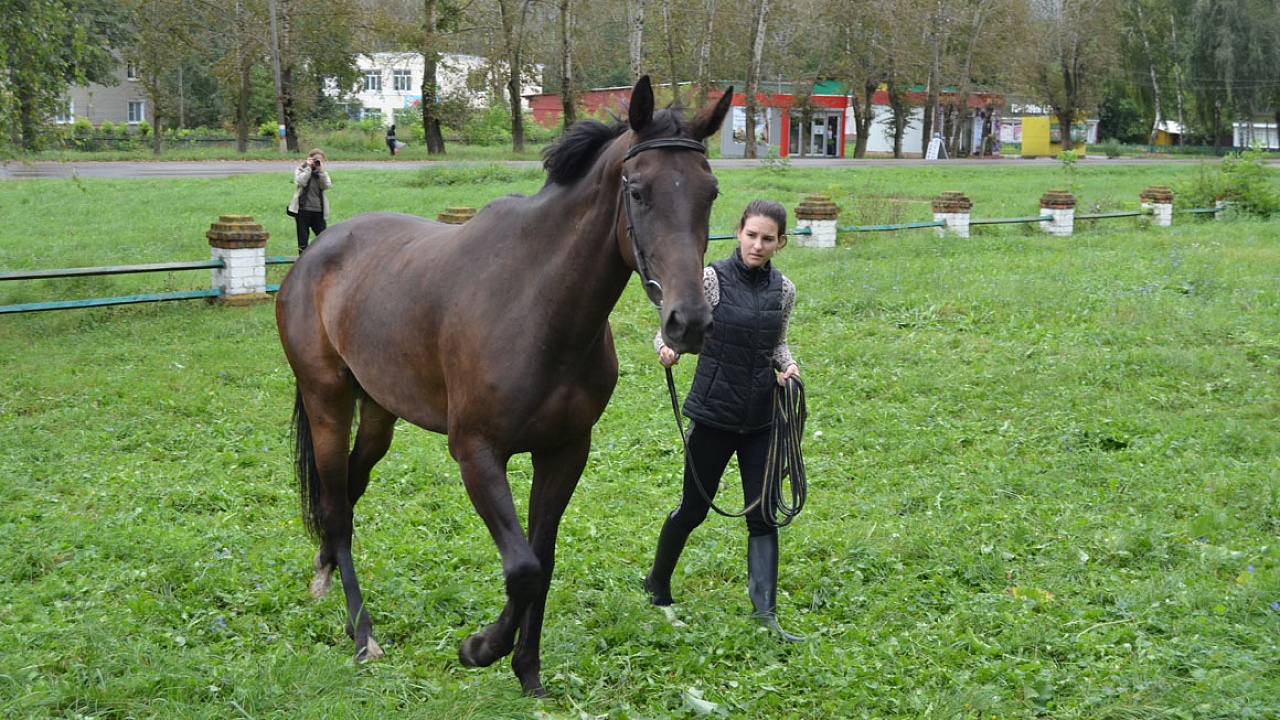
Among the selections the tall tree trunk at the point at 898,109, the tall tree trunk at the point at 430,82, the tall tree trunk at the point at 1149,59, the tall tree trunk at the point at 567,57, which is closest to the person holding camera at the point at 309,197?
the tall tree trunk at the point at 567,57

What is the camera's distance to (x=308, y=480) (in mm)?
5391

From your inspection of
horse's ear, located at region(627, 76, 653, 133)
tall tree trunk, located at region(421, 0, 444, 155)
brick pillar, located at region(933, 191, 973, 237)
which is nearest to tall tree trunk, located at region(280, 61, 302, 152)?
tall tree trunk, located at region(421, 0, 444, 155)

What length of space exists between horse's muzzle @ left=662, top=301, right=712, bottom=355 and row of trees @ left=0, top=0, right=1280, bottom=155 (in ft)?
82.5

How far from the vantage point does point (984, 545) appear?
226 inches

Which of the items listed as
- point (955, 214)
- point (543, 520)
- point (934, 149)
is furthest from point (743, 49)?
point (543, 520)

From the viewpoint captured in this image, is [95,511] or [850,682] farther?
[95,511]

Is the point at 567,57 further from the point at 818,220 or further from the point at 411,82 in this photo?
the point at 411,82

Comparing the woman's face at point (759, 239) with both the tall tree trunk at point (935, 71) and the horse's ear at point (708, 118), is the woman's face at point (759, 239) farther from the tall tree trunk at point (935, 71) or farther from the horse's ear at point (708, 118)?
the tall tree trunk at point (935, 71)

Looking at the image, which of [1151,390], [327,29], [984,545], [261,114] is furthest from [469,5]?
[984,545]

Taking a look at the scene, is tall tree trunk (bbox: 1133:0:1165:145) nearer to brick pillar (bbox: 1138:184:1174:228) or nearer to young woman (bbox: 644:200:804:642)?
brick pillar (bbox: 1138:184:1174:228)

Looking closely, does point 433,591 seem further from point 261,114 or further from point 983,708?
point 261,114

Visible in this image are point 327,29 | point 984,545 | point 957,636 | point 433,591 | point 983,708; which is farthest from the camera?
point 327,29

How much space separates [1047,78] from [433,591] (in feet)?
188

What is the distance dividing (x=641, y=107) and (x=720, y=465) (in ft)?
6.58
